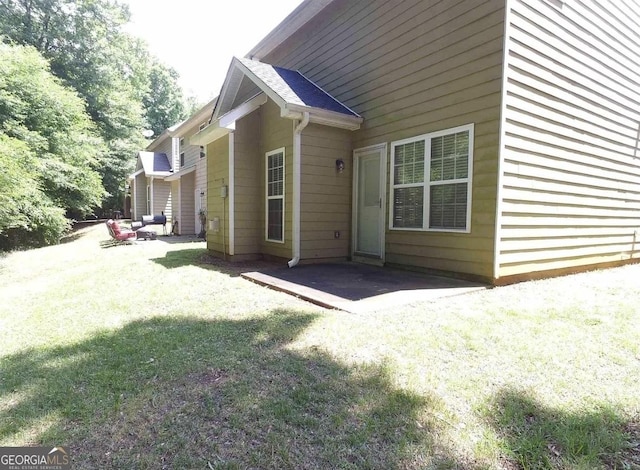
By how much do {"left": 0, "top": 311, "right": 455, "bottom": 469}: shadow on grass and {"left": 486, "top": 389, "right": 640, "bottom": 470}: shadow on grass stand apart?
14.3 inches

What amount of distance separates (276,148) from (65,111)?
10694 mm

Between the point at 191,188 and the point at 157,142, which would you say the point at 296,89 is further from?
the point at 157,142

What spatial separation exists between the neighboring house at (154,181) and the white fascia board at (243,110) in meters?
11.5

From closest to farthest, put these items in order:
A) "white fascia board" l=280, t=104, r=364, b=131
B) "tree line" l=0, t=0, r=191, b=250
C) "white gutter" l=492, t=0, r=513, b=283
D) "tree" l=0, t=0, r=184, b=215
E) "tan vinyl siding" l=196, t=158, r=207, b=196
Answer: "white gutter" l=492, t=0, r=513, b=283 → "white fascia board" l=280, t=104, r=364, b=131 → "tree line" l=0, t=0, r=191, b=250 → "tan vinyl siding" l=196, t=158, r=207, b=196 → "tree" l=0, t=0, r=184, b=215

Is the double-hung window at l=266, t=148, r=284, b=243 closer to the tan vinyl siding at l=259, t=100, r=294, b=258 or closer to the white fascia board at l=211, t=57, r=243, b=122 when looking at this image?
the tan vinyl siding at l=259, t=100, r=294, b=258

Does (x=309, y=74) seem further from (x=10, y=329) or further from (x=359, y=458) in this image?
(x=359, y=458)

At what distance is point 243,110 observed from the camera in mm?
7453

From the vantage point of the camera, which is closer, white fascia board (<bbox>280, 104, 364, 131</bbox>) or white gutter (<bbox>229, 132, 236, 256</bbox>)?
white fascia board (<bbox>280, 104, 364, 131</bbox>)

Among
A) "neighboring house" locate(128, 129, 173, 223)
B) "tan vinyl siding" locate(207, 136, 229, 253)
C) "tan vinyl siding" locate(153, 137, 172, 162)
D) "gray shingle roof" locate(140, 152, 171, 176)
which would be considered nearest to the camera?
"tan vinyl siding" locate(207, 136, 229, 253)

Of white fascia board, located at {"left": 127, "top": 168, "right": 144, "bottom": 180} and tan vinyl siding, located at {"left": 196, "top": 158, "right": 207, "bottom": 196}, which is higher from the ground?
white fascia board, located at {"left": 127, "top": 168, "right": 144, "bottom": 180}

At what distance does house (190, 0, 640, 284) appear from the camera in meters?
4.89

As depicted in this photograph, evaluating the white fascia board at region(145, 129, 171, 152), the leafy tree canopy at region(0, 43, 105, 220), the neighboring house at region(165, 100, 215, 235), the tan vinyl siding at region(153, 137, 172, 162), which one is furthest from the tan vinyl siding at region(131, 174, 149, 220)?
the leafy tree canopy at region(0, 43, 105, 220)

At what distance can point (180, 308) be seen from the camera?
161 inches

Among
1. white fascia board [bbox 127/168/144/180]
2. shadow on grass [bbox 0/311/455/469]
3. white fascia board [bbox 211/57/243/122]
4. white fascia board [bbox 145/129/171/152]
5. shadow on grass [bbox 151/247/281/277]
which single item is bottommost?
shadow on grass [bbox 0/311/455/469]
